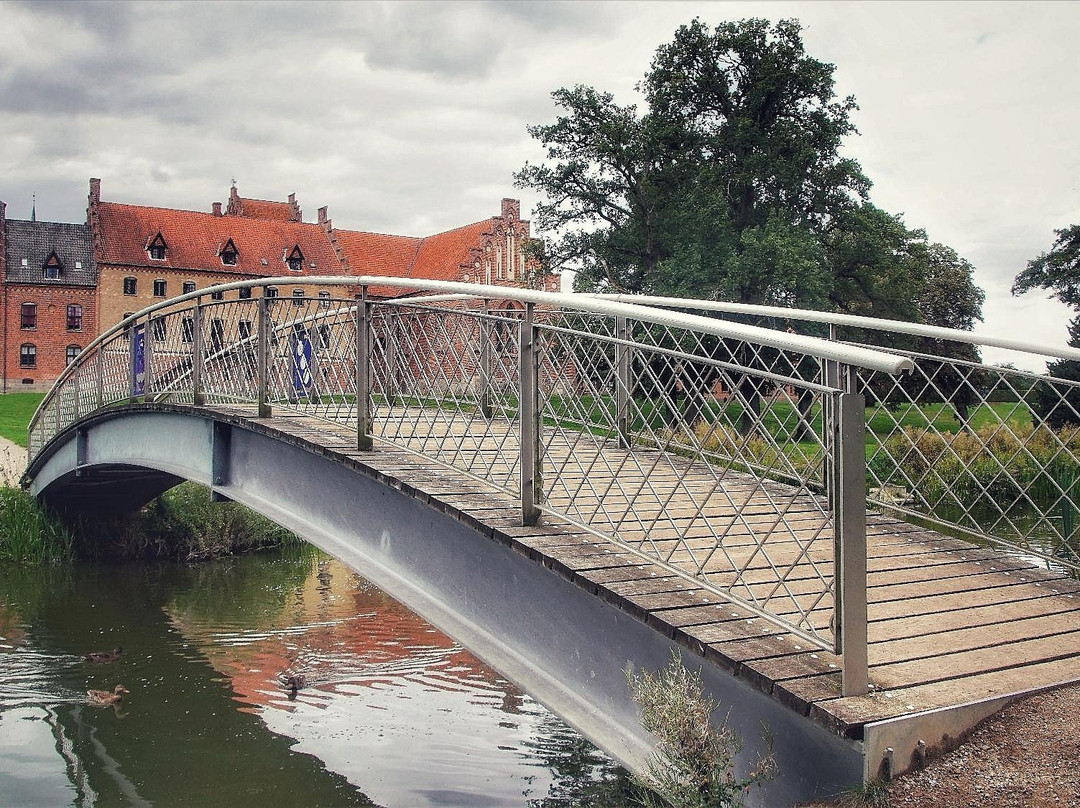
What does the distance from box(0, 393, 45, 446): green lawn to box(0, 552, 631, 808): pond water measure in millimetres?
12627

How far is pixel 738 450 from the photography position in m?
4.07

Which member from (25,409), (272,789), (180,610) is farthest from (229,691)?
(25,409)

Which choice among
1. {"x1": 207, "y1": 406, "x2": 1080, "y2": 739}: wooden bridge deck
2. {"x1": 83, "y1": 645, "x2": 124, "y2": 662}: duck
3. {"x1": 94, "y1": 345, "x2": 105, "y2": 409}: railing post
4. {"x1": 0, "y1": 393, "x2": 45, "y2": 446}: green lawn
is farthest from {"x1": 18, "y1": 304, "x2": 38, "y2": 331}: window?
{"x1": 207, "y1": 406, "x2": 1080, "y2": 739}: wooden bridge deck

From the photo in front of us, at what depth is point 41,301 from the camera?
159 ft

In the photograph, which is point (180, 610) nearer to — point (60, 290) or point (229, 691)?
point (229, 691)

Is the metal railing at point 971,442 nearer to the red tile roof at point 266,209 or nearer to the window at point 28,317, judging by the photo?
the window at point 28,317

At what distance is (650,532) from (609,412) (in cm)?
162

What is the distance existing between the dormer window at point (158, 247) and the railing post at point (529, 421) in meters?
49.3

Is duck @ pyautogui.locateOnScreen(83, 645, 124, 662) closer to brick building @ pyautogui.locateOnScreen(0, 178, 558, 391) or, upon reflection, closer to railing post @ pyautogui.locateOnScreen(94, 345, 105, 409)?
railing post @ pyautogui.locateOnScreen(94, 345, 105, 409)

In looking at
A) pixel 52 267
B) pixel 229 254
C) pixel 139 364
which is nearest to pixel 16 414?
pixel 52 267

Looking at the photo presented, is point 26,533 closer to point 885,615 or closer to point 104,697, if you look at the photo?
point 104,697

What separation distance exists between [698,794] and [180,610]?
13173 millimetres

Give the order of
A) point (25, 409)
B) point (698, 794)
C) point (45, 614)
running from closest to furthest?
point (698, 794), point (45, 614), point (25, 409)

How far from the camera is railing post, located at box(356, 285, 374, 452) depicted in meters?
6.73
